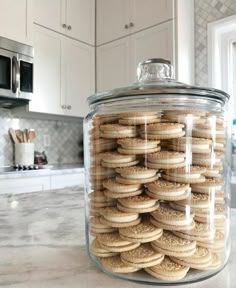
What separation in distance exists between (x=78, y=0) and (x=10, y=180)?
1.90 metres

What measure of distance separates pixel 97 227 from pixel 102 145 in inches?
4.4

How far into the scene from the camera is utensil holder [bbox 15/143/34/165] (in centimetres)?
250

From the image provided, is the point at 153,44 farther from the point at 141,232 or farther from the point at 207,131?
the point at 141,232

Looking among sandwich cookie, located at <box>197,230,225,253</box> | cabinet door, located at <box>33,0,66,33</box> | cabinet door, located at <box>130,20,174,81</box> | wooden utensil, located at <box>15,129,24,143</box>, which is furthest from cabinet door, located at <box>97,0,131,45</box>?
sandwich cookie, located at <box>197,230,225,253</box>

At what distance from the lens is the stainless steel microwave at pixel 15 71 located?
2124 millimetres

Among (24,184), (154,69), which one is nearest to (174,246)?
(154,69)

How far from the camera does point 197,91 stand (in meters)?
0.37

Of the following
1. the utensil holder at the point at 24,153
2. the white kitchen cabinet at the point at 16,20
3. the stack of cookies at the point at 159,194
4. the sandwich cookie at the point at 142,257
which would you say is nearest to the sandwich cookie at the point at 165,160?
the stack of cookies at the point at 159,194

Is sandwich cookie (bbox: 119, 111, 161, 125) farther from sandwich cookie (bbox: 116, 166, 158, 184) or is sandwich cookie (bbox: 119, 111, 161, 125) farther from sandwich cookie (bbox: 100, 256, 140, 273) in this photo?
sandwich cookie (bbox: 100, 256, 140, 273)

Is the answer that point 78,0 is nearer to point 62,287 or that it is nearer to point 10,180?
point 10,180

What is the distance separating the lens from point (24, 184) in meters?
2.05

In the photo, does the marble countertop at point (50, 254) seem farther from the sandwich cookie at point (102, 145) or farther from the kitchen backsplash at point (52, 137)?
the kitchen backsplash at point (52, 137)

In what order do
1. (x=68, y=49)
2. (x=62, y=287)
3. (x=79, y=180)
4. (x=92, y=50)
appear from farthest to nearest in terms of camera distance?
(x=92, y=50) < (x=68, y=49) < (x=79, y=180) < (x=62, y=287)

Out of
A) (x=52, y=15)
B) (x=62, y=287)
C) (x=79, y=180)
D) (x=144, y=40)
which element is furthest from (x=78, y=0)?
(x=62, y=287)
